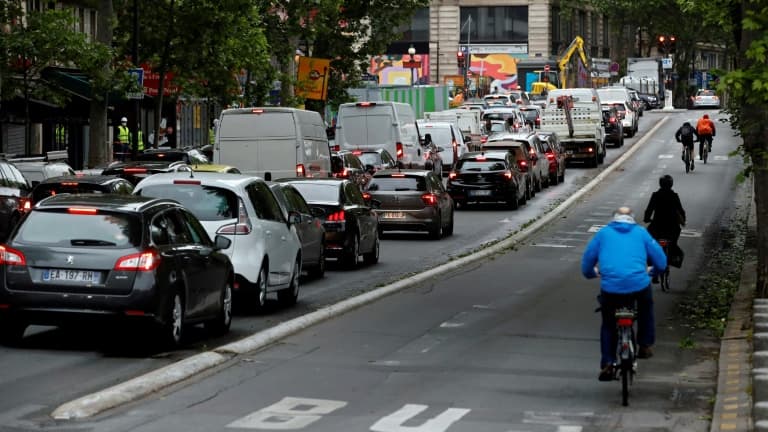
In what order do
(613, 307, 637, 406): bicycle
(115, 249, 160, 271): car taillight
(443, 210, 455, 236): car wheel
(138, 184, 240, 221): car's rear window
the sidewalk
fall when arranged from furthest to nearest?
(443, 210, 455, 236): car wheel
(138, 184, 240, 221): car's rear window
(115, 249, 160, 271): car taillight
(613, 307, 637, 406): bicycle
the sidewalk

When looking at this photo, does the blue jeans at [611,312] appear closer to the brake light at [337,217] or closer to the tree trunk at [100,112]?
the brake light at [337,217]

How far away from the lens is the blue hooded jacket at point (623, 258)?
13000 millimetres

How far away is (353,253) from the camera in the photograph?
26.8m

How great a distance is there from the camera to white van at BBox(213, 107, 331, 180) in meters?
34.1

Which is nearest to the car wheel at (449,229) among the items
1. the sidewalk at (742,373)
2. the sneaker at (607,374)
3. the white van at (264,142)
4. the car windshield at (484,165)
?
the white van at (264,142)

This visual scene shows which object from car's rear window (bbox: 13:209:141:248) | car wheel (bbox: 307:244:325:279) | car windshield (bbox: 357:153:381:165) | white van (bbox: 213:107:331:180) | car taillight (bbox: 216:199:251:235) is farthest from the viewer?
car windshield (bbox: 357:153:381:165)

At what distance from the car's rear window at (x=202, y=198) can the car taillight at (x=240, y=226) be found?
51 millimetres

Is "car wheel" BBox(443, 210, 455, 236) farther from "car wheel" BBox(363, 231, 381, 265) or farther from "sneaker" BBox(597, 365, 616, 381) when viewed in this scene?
"sneaker" BBox(597, 365, 616, 381)

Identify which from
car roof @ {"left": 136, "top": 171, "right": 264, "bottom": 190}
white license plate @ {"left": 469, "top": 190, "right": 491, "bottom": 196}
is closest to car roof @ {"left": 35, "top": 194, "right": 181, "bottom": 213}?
car roof @ {"left": 136, "top": 171, "right": 264, "bottom": 190}

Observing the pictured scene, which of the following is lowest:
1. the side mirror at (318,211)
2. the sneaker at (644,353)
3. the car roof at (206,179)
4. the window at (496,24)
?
the sneaker at (644,353)

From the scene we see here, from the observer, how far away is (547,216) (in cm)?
4159

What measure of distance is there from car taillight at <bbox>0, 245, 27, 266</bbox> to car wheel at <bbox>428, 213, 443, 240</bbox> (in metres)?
19.4

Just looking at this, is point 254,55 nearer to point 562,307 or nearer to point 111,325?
point 562,307

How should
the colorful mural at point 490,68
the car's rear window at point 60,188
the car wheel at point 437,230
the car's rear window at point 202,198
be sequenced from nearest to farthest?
the car's rear window at point 202,198, the car's rear window at point 60,188, the car wheel at point 437,230, the colorful mural at point 490,68
